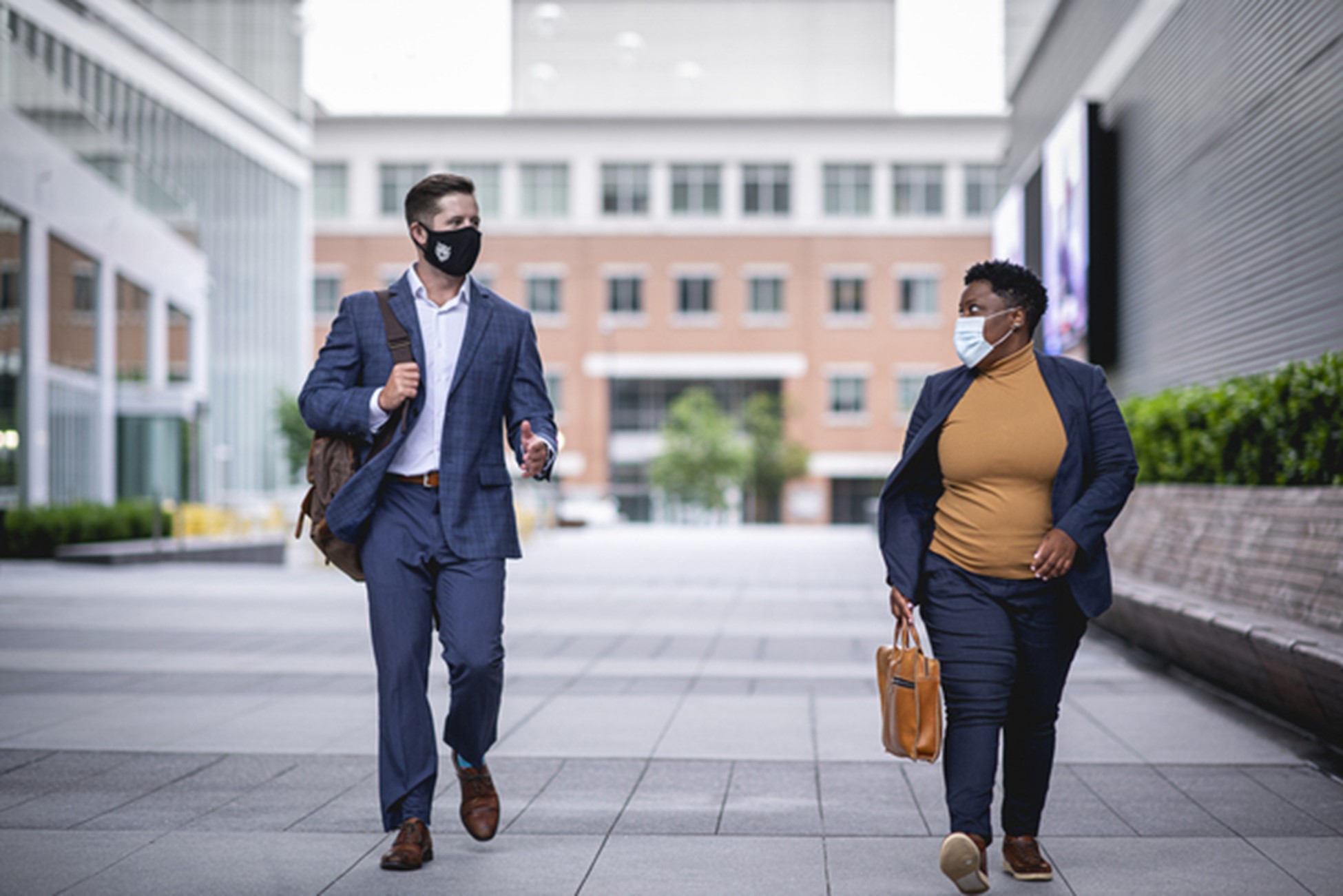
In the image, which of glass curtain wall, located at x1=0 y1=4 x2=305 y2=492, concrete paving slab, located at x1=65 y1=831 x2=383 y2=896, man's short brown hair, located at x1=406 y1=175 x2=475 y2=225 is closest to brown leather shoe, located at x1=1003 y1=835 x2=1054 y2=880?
concrete paving slab, located at x1=65 y1=831 x2=383 y2=896

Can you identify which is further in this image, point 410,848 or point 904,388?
point 904,388

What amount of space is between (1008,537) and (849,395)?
195ft

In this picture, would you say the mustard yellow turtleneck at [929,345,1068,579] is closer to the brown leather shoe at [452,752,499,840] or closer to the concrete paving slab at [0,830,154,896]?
the brown leather shoe at [452,752,499,840]

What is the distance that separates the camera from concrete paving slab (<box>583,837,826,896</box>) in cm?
469

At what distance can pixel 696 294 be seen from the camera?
64312 mm

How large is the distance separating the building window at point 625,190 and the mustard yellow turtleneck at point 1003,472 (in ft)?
199

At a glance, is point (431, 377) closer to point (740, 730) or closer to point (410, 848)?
point (410, 848)

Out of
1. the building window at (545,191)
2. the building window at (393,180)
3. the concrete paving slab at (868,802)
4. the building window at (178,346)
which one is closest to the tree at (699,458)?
the building window at (545,191)

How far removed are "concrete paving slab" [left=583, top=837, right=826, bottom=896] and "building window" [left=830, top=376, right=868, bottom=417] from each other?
58664mm

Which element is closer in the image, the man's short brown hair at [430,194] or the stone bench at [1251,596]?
the man's short brown hair at [430,194]

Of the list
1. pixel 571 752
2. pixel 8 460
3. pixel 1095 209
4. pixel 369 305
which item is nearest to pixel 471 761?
pixel 369 305

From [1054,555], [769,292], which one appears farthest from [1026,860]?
[769,292]

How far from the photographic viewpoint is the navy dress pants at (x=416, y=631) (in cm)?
497

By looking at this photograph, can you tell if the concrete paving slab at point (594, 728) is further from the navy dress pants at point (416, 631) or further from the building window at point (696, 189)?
the building window at point (696, 189)
